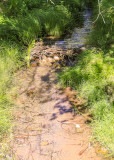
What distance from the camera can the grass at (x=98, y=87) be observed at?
2.18m

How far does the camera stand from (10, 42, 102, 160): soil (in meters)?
2.16

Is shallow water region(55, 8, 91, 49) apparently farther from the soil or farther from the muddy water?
the soil

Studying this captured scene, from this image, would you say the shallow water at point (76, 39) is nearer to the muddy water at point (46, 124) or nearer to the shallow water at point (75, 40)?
the shallow water at point (75, 40)

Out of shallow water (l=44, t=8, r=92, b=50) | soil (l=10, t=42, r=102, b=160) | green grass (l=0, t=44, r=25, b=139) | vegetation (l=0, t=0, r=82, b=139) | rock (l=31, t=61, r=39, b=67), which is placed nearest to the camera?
soil (l=10, t=42, r=102, b=160)

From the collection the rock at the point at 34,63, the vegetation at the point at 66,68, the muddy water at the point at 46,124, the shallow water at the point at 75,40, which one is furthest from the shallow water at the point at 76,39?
the muddy water at the point at 46,124

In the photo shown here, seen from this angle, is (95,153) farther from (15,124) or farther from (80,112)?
(15,124)

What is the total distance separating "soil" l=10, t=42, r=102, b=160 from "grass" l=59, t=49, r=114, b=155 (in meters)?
0.24

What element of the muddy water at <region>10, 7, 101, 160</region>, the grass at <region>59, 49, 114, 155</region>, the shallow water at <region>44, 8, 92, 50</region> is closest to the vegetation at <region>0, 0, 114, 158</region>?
the grass at <region>59, 49, 114, 155</region>

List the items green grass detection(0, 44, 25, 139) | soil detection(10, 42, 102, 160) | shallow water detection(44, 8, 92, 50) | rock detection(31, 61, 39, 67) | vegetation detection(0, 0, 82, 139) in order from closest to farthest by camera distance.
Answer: soil detection(10, 42, 102, 160), green grass detection(0, 44, 25, 139), vegetation detection(0, 0, 82, 139), rock detection(31, 61, 39, 67), shallow water detection(44, 8, 92, 50)

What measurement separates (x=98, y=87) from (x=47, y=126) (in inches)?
48.7

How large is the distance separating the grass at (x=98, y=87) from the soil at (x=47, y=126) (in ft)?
0.78

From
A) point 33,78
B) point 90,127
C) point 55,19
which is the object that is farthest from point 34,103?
point 55,19

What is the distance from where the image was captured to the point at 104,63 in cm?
354

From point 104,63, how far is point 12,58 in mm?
2269
